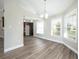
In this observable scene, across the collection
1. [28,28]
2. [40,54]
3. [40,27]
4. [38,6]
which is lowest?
[40,54]

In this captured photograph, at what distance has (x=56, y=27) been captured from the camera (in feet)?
21.5

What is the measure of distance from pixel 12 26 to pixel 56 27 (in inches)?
144

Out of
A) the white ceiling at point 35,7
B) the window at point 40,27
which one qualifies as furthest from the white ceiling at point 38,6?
the window at point 40,27

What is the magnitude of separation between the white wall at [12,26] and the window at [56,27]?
9.78 ft

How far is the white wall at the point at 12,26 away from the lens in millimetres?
3979

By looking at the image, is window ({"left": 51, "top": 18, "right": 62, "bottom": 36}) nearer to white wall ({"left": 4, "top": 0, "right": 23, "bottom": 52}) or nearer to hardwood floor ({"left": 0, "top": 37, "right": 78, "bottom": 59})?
hardwood floor ({"left": 0, "top": 37, "right": 78, "bottom": 59})

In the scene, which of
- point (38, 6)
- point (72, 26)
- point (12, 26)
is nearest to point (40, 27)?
point (38, 6)

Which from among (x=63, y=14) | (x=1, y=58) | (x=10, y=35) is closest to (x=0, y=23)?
(x=10, y=35)

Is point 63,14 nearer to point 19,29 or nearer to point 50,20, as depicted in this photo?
point 50,20

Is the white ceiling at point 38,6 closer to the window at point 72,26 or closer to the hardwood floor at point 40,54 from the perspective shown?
the window at point 72,26

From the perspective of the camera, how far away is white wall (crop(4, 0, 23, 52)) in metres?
3.98

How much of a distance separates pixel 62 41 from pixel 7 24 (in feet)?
13.1

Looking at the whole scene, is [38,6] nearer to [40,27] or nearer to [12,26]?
[12,26]

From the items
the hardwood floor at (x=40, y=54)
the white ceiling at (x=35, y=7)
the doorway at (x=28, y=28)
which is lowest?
the hardwood floor at (x=40, y=54)
